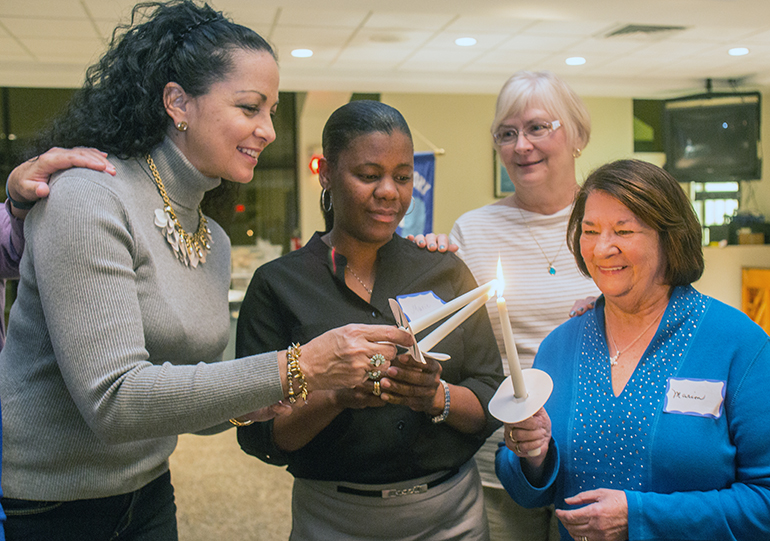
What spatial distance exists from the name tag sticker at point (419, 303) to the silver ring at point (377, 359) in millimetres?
163

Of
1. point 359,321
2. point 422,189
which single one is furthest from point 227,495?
point 359,321

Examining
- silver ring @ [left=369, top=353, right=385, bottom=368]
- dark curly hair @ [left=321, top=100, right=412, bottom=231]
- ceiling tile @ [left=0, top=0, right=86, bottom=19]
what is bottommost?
silver ring @ [left=369, top=353, right=385, bottom=368]

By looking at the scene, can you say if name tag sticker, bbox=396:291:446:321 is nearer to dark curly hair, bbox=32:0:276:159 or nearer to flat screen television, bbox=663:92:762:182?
dark curly hair, bbox=32:0:276:159

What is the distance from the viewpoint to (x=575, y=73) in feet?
26.7

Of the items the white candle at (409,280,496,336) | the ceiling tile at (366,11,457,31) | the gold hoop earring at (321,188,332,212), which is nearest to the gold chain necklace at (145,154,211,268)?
the gold hoop earring at (321,188,332,212)

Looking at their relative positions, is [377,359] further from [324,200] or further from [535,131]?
[535,131]

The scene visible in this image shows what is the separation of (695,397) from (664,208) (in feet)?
→ 1.36

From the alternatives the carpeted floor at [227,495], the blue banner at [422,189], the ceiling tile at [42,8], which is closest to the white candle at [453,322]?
the carpeted floor at [227,495]

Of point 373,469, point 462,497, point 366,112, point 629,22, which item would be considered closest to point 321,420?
point 373,469

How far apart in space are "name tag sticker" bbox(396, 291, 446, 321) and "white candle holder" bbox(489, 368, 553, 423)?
0.26m

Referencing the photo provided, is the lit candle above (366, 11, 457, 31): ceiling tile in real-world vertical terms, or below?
below

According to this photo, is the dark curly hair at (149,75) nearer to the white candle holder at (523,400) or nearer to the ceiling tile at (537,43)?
the white candle holder at (523,400)

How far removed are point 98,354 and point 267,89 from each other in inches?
25.9

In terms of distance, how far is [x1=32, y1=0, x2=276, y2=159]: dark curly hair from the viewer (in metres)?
1.32
